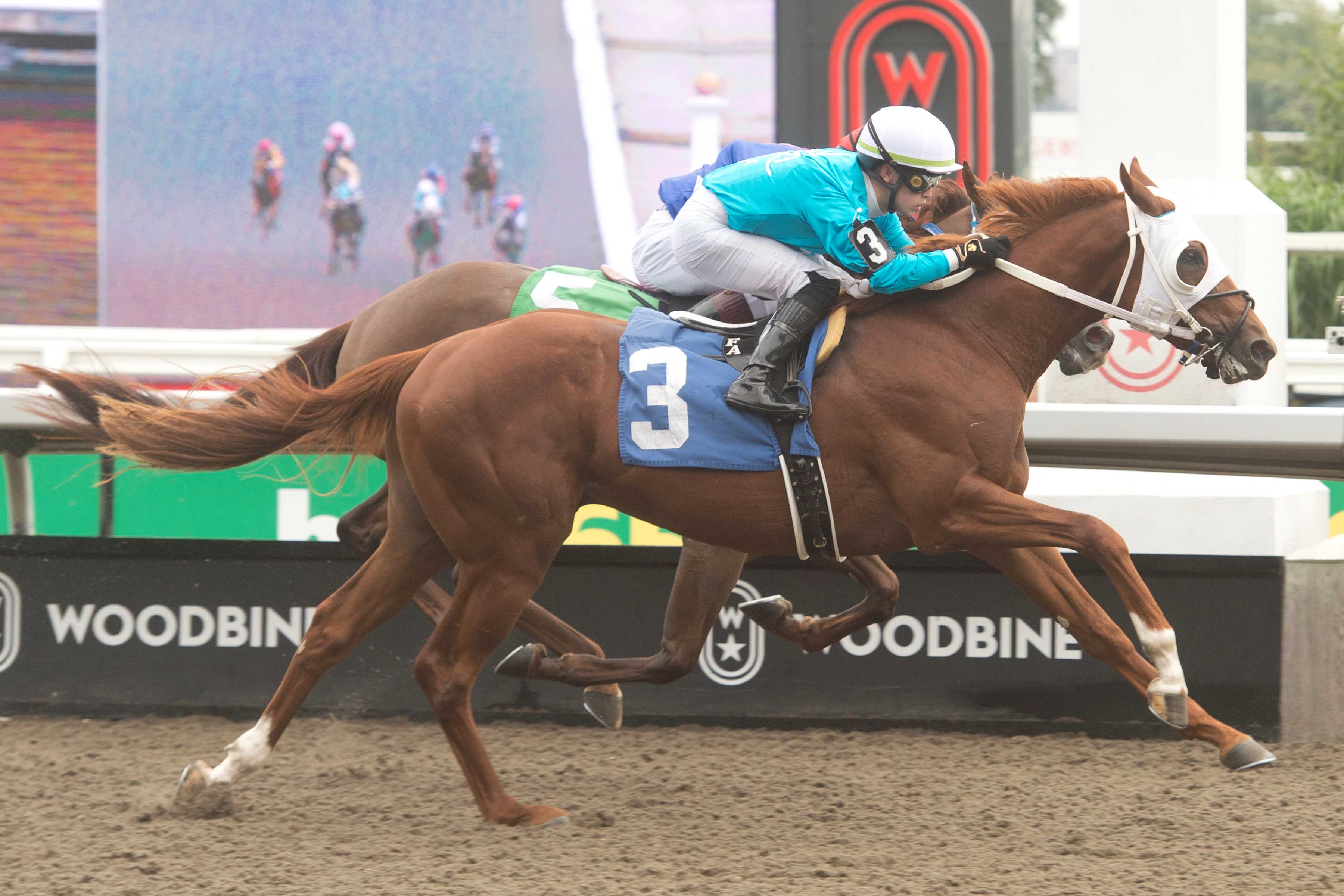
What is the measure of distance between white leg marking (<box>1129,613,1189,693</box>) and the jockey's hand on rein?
104 cm

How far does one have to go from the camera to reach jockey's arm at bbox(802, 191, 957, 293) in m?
3.97

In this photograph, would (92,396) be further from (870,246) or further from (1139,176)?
(1139,176)

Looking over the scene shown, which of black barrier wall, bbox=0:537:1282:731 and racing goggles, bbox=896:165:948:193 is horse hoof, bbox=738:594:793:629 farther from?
racing goggles, bbox=896:165:948:193

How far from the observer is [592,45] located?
1994 cm

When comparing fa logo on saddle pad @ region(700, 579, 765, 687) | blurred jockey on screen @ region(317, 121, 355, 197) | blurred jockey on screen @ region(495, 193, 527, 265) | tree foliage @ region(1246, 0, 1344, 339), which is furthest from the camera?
blurred jockey on screen @ region(317, 121, 355, 197)

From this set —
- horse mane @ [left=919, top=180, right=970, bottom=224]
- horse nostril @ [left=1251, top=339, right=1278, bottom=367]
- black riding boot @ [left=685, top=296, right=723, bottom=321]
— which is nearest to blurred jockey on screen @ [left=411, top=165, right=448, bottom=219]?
horse mane @ [left=919, top=180, right=970, bottom=224]

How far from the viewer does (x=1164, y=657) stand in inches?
145

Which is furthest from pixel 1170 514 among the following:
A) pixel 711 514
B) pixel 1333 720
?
pixel 711 514

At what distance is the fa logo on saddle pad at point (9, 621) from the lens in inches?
219

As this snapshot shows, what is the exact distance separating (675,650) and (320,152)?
16.3 meters

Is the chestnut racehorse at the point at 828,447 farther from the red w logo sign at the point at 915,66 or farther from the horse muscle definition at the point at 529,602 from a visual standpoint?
the red w logo sign at the point at 915,66

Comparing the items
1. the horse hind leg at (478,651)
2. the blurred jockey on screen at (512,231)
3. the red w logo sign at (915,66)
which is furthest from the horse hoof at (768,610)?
the blurred jockey on screen at (512,231)

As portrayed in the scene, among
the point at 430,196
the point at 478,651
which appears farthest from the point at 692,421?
the point at 430,196

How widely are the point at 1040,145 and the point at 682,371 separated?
65.9 feet
